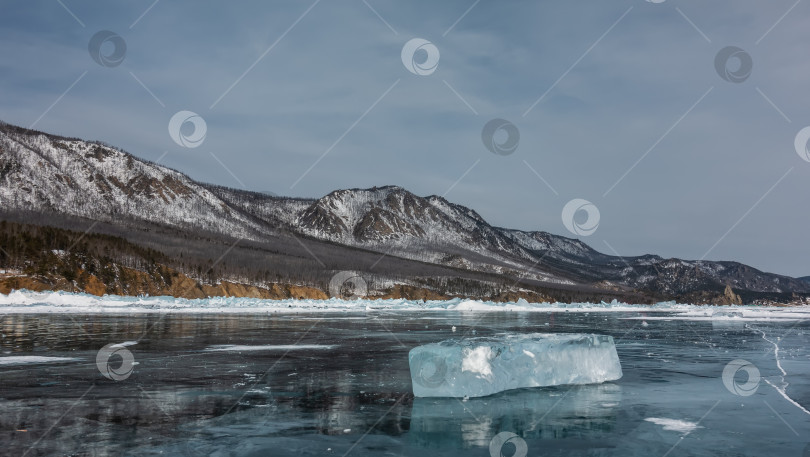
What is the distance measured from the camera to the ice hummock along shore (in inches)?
465

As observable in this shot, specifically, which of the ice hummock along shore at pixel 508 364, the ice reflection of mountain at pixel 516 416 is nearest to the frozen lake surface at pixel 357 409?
the ice reflection of mountain at pixel 516 416

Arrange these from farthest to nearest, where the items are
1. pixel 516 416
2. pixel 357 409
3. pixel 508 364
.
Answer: pixel 508 364 → pixel 357 409 → pixel 516 416

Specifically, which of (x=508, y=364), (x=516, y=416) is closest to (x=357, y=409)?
(x=516, y=416)

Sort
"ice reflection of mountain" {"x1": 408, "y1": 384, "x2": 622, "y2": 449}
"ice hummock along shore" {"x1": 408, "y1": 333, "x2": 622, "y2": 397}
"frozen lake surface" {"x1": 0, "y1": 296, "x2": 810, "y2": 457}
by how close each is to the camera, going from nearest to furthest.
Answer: "frozen lake surface" {"x1": 0, "y1": 296, "x2": 810, "y2": 457} → "ice reflection of mountain" {"x1": 408, "y1": 384, "x2": 622, "y2": 449} → "ice hummock along shore" {"x1": 408, "y1": 333, "x2": 622, "y2": 397}

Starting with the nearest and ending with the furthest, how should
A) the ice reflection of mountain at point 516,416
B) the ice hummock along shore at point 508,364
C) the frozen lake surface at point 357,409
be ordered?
the frozen lake surface at point 357,409
the ice reflection of mountain at point 516,416
the ice hummock along shore at point 508,364

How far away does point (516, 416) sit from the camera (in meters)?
9.91

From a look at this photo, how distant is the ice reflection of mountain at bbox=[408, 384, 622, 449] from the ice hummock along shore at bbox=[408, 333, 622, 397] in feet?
0.92

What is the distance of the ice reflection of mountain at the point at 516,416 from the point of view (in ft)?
28.0

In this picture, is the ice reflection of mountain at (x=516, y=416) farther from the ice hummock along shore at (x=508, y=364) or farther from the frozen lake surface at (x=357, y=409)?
the ice hummock along shore at (x=508, y=364)

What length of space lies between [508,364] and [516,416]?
2.67 metres

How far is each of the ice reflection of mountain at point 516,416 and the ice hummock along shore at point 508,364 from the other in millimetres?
282

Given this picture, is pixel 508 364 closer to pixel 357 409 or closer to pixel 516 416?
pixel 516 416

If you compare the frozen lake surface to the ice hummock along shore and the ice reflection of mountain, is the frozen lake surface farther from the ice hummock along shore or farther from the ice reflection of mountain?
the ice hummock along shore

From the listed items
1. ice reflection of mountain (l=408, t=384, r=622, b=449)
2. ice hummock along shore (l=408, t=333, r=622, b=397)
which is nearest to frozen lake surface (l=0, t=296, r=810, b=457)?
ice reflection of mountain (l=408, t=384, r=622, b=449)
